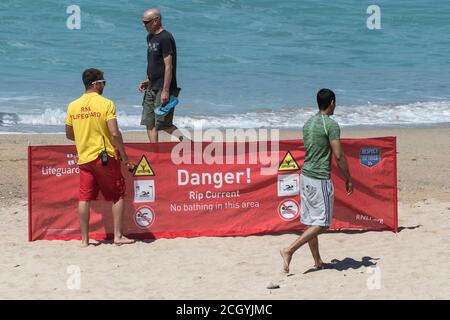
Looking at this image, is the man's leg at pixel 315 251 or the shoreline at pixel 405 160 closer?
the man's leg at pixel 315 251

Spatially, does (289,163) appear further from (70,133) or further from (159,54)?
(70,133)

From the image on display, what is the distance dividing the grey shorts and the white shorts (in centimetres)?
258

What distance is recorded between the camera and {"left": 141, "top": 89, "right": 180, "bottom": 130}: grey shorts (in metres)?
10.3

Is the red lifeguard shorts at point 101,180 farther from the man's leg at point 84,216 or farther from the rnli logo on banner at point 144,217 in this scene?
the rnli logo on banner at point 144,217

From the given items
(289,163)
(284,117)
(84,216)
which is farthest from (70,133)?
(284,117)

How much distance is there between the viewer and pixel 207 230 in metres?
9.72

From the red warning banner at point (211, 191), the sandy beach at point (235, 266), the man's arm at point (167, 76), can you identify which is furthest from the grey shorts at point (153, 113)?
the sandy beach at point (235, 266)

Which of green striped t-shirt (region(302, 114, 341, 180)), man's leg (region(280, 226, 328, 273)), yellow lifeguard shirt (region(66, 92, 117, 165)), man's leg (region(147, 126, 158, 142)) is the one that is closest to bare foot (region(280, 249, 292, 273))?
man's leg (region(280, 226, 328, 273))

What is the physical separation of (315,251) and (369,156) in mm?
1748

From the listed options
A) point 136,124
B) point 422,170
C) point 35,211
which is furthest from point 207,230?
point 136,124

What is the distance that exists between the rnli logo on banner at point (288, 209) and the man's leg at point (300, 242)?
1470 mm

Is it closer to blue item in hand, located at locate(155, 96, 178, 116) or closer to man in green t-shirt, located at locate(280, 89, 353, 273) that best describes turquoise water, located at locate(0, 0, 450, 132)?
blue item in hand, located at locate(155, 96, 178, 116)

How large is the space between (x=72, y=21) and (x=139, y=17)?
2301 millimetres

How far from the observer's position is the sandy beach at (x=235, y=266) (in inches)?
305
